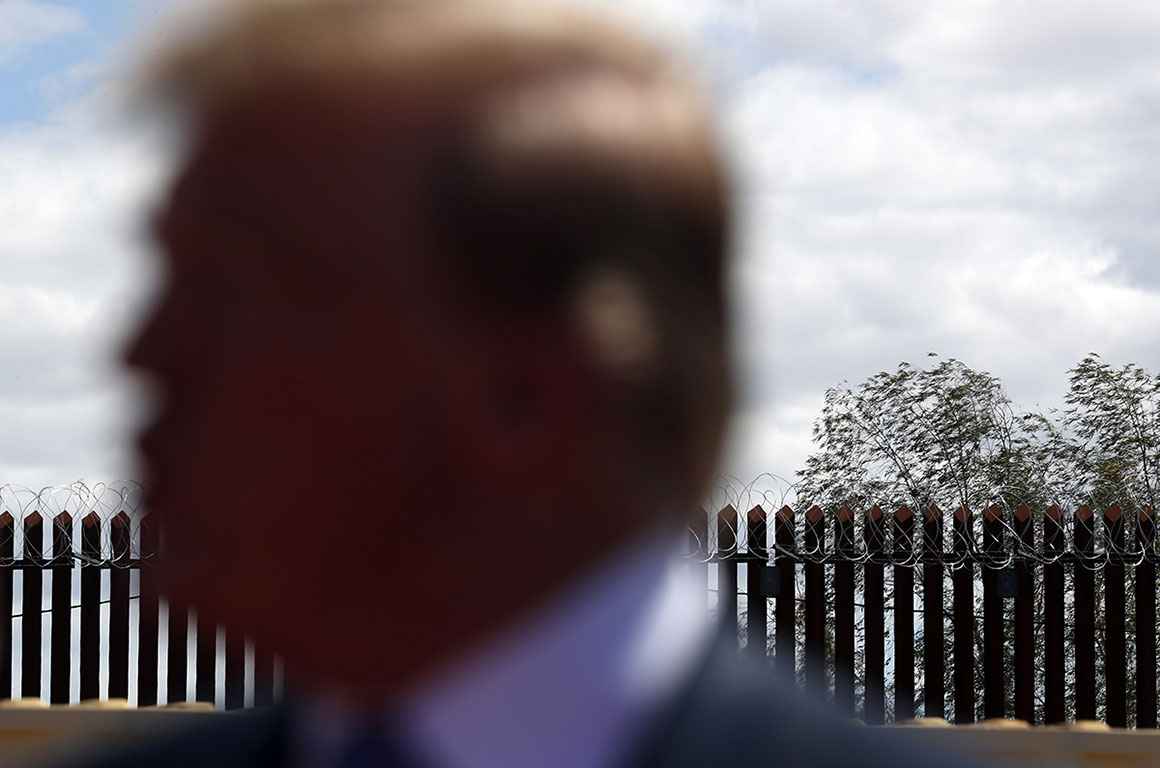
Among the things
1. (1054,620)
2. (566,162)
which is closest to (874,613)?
(1054,620)

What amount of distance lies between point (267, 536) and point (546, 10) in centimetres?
21

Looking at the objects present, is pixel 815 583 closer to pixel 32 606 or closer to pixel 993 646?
pixel 993 646

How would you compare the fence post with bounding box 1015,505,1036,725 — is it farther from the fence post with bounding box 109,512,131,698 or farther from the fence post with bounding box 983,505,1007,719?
the fence post with bounding box 109,512,131,698

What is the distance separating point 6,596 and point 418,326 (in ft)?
30.4

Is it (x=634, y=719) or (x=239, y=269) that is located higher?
(x=239, y=269)

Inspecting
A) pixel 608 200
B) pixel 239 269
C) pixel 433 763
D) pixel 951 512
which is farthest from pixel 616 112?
pixel 951 512

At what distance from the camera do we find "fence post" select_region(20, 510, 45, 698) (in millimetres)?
9156

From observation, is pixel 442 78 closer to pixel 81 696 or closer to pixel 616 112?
pixel 616 112

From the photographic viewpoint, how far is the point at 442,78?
52 centimetres

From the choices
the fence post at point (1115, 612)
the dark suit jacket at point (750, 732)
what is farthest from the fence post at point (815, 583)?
the dark suit jacket at point (750, 732)

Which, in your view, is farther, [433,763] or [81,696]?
[81,696]

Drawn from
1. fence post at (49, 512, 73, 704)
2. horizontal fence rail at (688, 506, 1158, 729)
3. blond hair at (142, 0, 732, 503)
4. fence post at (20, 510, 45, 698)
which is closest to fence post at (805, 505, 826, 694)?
horizontal fence rail at (688, 506, 1158, 729)

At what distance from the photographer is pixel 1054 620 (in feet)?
30.7

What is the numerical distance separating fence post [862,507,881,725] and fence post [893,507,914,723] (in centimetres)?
9
